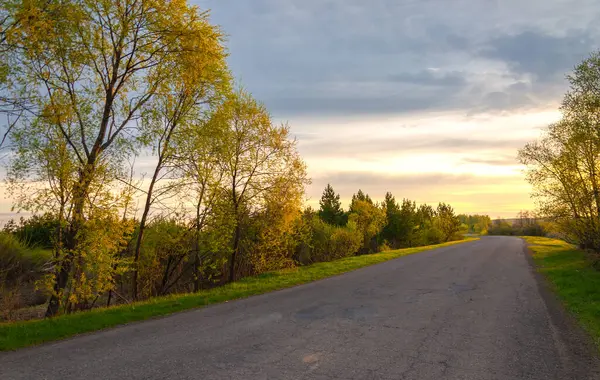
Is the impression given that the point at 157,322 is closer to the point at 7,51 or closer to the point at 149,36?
the point at 7,51

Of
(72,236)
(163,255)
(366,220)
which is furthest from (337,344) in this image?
(366,220)

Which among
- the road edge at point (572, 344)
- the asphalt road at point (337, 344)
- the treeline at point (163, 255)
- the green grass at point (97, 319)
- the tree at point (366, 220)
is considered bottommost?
the road edge at point (572, 344)

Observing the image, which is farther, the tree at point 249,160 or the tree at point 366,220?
the tree at point 366,220

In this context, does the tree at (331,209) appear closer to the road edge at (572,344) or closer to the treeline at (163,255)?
the treeline at (163,255)

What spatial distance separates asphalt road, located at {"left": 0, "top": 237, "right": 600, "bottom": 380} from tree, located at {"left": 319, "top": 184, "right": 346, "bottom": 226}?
54355 millimetres

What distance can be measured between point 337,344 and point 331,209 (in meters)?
62.0

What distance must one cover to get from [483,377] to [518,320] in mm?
4598

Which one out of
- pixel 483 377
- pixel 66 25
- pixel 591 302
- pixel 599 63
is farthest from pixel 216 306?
pixel 599 63

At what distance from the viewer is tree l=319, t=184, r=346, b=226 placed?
67.0 metres

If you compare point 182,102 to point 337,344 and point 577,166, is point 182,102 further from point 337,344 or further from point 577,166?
point 577,166

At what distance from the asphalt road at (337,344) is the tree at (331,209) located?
54355 millimetres

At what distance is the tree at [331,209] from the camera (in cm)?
6700

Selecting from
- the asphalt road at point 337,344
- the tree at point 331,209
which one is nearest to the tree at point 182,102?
the asphalt road at point 337,344

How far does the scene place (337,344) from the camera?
7414 mm
